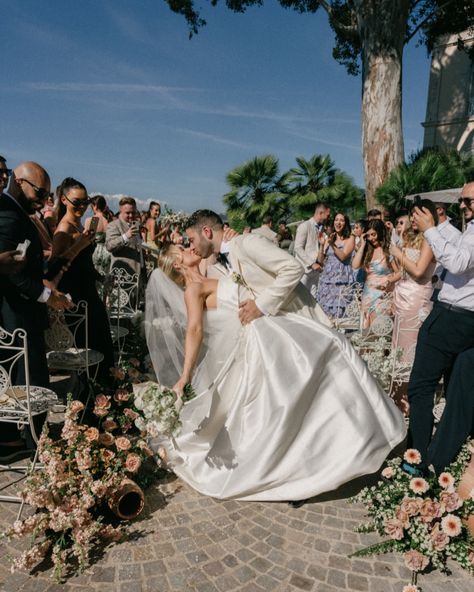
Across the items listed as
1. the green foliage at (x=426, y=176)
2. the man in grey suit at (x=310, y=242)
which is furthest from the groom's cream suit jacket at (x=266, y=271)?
the green foliage at (x=426, y=176)

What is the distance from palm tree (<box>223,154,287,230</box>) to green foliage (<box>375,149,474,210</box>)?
6.64 m

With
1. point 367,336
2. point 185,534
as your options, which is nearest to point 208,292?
point 185,534

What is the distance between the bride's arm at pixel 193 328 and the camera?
122 inches

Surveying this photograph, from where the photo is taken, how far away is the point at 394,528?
248 cm

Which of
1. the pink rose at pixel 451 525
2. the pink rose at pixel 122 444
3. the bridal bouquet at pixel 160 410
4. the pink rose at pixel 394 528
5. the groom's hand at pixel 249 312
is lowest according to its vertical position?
the pink rose at pixel 394 528

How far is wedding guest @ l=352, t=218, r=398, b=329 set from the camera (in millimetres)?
5078

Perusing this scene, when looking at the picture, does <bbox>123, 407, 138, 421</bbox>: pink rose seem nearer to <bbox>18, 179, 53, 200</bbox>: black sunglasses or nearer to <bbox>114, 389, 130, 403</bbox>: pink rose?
<bbox>114, 389, 130, 403</bbox>: pink rose

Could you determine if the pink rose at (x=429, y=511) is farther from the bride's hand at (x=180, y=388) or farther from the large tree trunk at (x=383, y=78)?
the large tree trunk at (x=383, y=78)

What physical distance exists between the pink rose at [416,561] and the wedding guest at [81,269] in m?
2.97

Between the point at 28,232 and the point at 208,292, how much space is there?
1.40 metres

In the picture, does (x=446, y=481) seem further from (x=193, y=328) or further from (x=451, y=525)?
(x=193, y=328)

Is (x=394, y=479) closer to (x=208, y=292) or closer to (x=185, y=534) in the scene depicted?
(x=185, y=534)

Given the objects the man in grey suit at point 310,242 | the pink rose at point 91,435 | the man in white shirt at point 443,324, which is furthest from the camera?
the man in grey suit at point 310,242

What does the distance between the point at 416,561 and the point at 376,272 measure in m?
3.53
